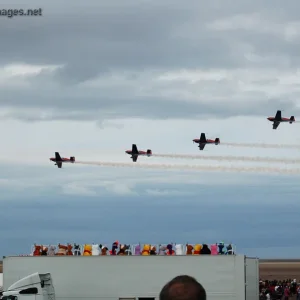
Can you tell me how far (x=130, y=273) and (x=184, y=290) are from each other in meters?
42.0

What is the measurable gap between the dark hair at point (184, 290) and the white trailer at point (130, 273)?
40.9 m

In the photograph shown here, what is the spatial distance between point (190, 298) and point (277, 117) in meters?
96.8

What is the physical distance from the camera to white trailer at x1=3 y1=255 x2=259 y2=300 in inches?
1788

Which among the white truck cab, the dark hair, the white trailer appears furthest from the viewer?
the white trailer

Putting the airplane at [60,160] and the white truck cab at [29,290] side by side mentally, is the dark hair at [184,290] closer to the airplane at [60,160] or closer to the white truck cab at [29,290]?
the white truck cab at [29,290]

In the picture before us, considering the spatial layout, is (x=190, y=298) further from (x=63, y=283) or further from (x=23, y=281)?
(x=63, y=283)

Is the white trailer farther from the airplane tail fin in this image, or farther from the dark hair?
the airplane tail fin

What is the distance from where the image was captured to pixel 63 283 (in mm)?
47062

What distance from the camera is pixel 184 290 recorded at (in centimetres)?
493

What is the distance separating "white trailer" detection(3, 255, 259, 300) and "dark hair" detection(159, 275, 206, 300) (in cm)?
4095

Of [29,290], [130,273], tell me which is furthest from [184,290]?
[130,273]

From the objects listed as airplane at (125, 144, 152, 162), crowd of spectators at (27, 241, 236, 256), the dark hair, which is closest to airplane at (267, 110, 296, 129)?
airplane at (125, 144, 152, 162)

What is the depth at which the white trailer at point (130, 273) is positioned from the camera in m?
45.4

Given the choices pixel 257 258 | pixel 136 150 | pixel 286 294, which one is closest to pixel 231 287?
pixel 257 258
